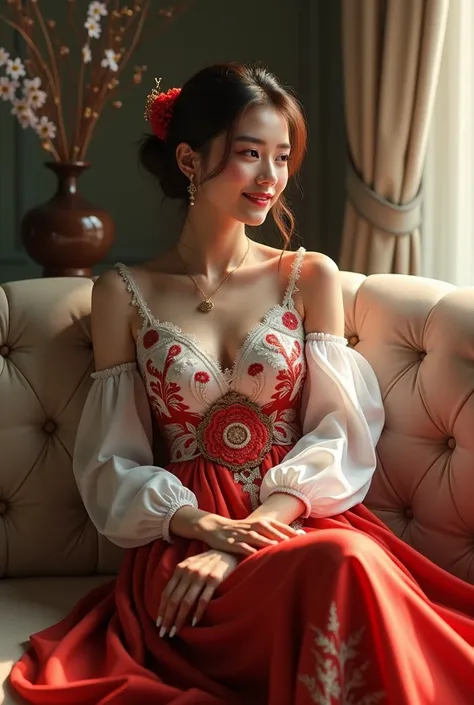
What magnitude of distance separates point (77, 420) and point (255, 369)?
1.27ft

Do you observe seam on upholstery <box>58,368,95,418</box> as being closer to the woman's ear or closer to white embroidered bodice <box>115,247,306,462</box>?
white embroidered bodice <box>115,247,306,462</box>

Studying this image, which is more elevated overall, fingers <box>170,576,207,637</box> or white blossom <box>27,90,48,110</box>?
white blossom <box>27,90,48,110</box>

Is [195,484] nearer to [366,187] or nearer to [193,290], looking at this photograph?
[193,290]

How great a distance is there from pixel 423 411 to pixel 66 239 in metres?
0.98

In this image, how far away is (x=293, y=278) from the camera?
200 centimetres

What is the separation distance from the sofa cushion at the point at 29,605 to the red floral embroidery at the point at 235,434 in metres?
0.37

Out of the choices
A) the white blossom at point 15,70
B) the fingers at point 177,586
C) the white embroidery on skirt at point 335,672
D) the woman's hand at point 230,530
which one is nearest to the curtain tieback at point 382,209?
the white blossom at point 15,70

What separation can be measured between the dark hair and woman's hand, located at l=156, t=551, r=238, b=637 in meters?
0.65

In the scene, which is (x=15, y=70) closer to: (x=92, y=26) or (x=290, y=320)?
(x=92, y=26)

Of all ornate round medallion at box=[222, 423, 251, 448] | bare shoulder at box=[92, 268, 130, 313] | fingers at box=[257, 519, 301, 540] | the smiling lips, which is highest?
the smiling lips

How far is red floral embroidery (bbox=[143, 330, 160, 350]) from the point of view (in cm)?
194

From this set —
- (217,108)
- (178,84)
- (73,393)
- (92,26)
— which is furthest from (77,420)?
(178,84)

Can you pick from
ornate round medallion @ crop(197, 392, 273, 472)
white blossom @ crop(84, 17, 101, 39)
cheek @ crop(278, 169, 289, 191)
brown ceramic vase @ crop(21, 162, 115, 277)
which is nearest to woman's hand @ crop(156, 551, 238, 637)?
ornate round medallion @ crop(197, 392, 273, 472)

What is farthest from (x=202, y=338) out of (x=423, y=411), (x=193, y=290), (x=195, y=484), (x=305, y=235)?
(x=305, y=235)
